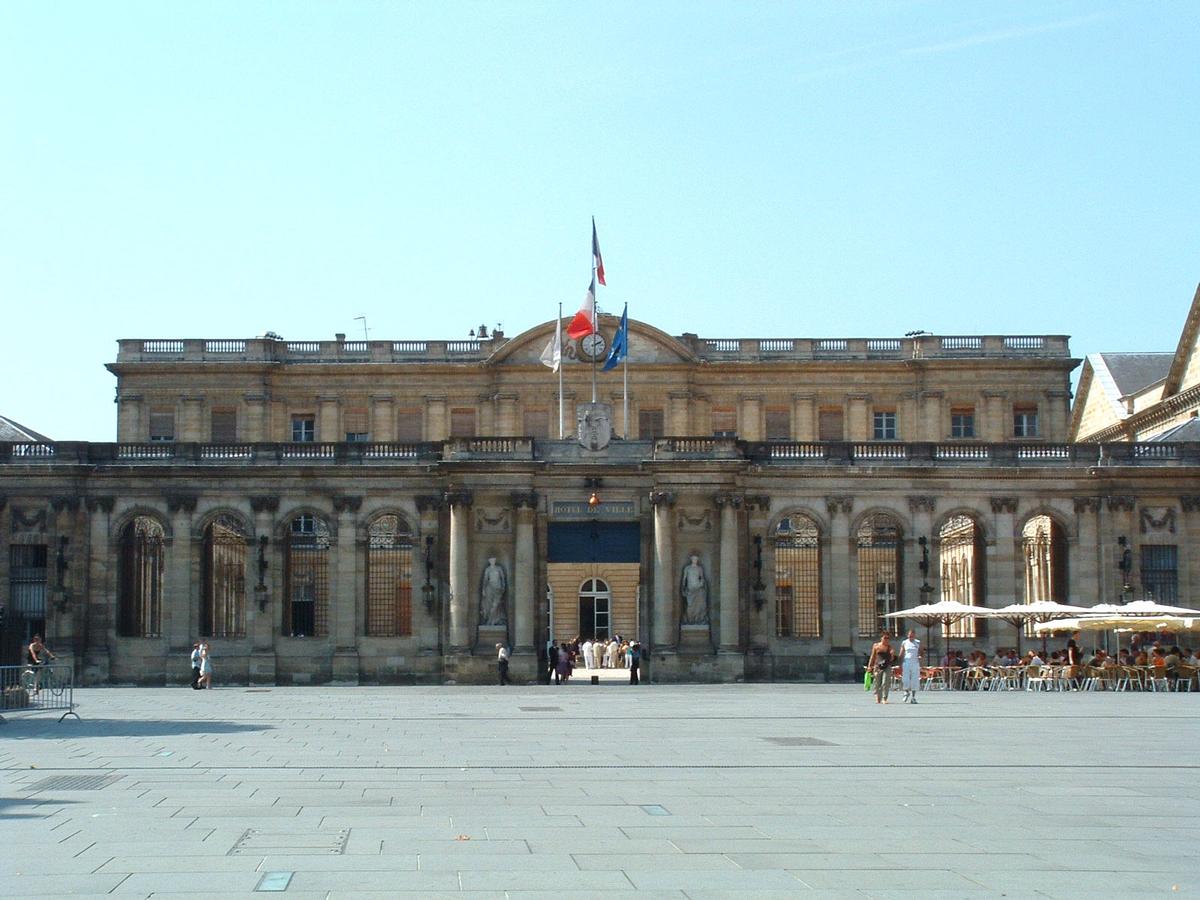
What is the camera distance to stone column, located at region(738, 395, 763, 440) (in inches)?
2874

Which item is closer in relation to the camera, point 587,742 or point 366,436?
point 587,742

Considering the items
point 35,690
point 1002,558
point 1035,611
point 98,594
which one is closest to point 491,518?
point 98,594

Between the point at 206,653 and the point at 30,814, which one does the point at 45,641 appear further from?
the point at 30,814

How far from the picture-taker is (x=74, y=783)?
67.4 ft

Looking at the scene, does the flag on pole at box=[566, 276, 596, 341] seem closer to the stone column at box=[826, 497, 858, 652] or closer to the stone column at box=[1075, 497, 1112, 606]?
the stone column at box=[826, 497, 858, 652]

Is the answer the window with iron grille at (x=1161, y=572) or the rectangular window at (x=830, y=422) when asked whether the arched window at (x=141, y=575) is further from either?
the window with iron grille at (x=1161, y=572)

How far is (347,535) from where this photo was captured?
5534cm

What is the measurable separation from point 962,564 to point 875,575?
804 cm

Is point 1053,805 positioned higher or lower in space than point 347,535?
lower

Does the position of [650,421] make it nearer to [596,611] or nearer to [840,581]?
[596,611]

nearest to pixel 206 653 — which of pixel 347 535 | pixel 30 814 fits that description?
pixel 347 535

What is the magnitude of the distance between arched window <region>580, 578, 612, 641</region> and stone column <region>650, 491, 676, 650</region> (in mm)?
18007

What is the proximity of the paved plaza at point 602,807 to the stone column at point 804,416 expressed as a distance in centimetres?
3951

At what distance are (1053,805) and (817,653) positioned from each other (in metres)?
36.5
